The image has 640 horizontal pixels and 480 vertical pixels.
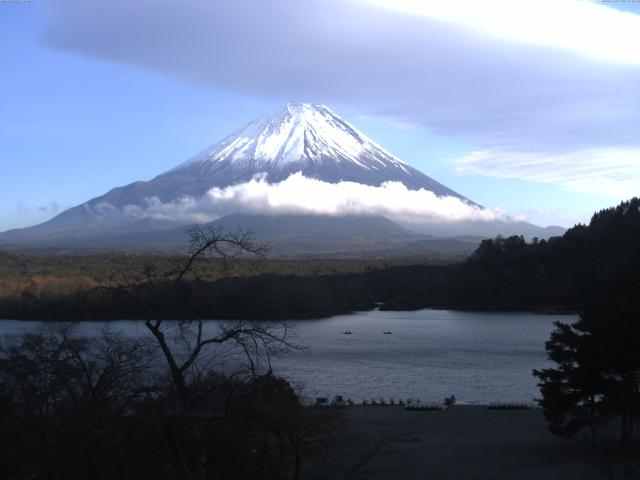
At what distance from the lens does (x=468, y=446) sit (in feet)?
39.2

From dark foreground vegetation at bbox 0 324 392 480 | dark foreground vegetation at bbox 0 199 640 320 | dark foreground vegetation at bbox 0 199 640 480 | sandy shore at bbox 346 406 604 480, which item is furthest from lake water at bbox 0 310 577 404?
dark foreground vegetation at bbox 0 324 392 480

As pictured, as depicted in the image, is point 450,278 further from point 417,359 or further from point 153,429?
point 153,429

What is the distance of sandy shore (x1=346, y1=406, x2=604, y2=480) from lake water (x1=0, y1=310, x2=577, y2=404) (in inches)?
58.1

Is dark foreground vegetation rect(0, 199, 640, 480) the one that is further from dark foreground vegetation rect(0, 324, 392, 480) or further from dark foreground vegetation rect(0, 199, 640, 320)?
dark foreground vegetation rect(0, 199, 640, 320)

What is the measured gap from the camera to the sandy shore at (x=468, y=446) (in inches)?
392

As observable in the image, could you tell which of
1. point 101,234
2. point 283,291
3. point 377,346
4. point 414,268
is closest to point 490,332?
point 377,346

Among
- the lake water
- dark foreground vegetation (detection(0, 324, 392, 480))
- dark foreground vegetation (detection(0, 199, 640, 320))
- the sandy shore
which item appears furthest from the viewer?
dark foreground vegetation (detection(0, 199, 640, 320))

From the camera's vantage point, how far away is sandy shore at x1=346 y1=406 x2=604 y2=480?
32.6ft

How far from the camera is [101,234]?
105 metres

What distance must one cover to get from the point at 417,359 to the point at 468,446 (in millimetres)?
10697

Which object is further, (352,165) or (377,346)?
(352,165)

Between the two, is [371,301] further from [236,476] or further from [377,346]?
[236,476]

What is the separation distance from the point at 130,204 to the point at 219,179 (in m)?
19.2

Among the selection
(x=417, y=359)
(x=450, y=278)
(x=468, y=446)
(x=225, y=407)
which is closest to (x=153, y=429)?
(x=225, y=407)
